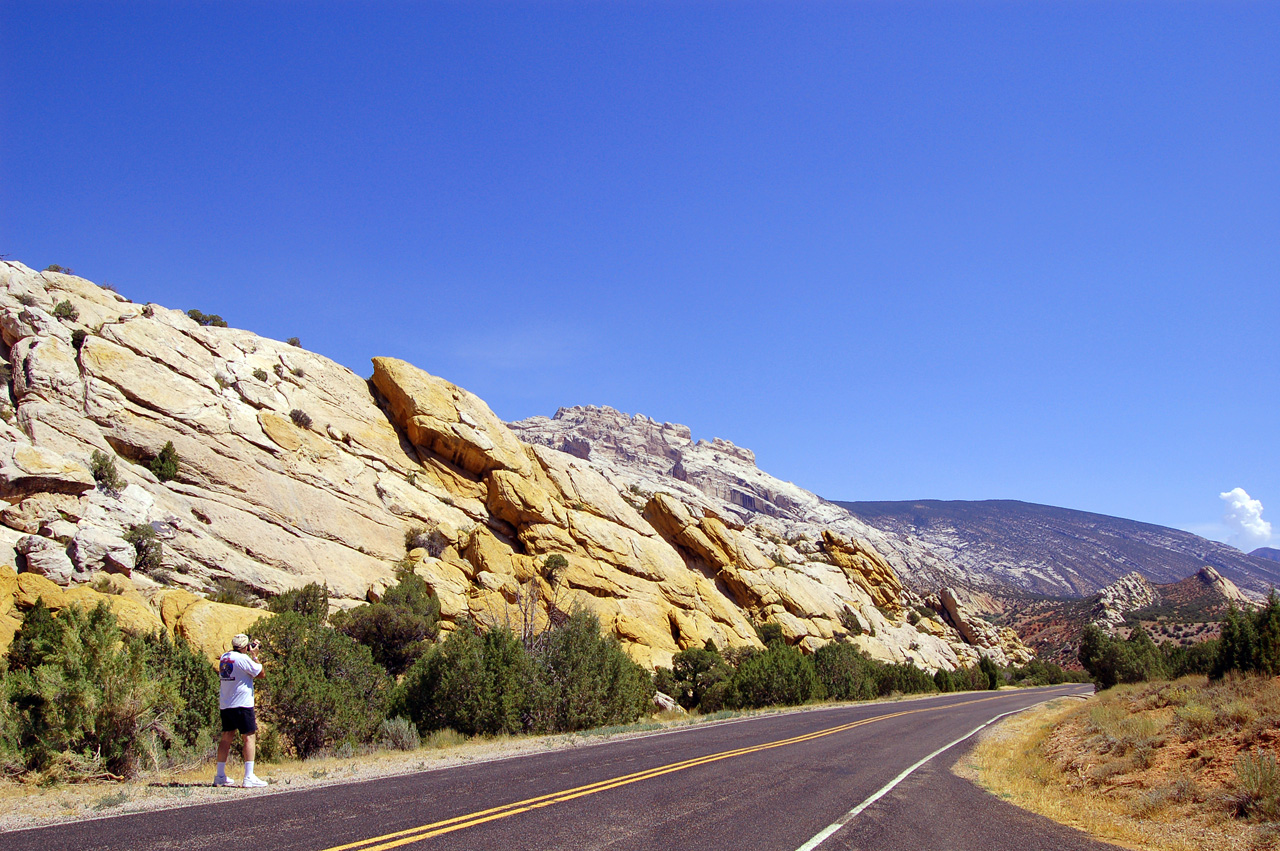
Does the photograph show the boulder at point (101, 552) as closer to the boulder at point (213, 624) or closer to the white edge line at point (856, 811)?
the boulder at point (213, 624)

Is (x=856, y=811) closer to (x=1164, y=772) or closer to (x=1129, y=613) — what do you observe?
(x=1164, y=772)

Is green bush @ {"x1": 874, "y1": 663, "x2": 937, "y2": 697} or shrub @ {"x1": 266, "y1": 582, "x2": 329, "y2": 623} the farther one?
green bush @ {"x1": 874, "y1": 663, "x2": 937, "y2": 697}

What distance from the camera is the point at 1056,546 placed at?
164 m

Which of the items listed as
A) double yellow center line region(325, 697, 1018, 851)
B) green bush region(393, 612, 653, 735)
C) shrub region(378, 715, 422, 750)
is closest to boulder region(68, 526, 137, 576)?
green bush region(393, 612, 653, 735)

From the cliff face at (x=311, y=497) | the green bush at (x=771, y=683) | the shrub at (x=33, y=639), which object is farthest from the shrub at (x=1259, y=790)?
the green bush at (x=771, y=683)

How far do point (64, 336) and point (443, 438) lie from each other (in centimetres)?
1907

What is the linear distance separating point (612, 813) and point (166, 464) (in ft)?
94.5

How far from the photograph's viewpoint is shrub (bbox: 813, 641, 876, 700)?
1555 inches

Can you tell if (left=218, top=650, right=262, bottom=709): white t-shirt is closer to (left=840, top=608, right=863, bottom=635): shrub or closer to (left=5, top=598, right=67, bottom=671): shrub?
(left=5, top=598, right=67, bottom=671): shrub

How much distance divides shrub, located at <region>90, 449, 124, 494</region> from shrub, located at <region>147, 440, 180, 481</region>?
2.27 m

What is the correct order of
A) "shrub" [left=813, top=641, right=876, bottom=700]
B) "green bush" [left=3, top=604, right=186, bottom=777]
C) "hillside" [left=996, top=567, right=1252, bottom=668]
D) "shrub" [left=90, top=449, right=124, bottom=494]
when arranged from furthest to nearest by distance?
1. "hillside" [left=996, top=567, right=1252, bottom=668]
2. "shrub" [left=813, top=641, right=876, bottom=700]
3. "shrub" [left=90, top=449, right=124, bottom=494]
4. "green bush" [left=3, top=604, right=186, bottom=777]

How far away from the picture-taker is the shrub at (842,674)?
39.5m

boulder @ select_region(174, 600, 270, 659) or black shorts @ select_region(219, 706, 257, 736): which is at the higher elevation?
boulder @ select_region(174, 600, 270, 659)

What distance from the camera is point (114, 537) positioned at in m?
23.7
